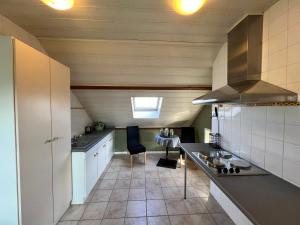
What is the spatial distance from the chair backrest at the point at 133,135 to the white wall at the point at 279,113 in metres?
3.05

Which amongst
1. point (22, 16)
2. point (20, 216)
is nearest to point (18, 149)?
point (20, 216)

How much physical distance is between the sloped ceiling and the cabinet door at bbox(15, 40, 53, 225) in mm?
532

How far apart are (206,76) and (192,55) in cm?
71

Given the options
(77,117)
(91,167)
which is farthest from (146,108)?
(91,167)

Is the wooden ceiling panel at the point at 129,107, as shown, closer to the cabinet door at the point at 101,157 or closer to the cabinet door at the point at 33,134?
the cabinet door at the point at 101,157

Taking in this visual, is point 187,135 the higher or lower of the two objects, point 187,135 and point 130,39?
the lower

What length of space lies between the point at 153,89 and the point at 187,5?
2.03m

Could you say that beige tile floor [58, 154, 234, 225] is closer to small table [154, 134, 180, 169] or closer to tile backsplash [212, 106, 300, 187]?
small table [154, 134, 180, 169]

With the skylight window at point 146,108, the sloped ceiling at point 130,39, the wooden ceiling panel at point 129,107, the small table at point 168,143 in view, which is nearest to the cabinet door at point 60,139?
the sloped ceiling at point 130,39

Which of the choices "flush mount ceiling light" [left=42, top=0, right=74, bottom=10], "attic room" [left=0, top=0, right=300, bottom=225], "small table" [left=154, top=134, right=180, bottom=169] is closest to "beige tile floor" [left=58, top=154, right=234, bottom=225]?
"attic room" [left=0, top=0, right=300, bottom=225]

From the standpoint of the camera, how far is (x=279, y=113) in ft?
4.80

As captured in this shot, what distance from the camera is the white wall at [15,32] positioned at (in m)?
1.74

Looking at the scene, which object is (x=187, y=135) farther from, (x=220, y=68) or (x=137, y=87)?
(x=220, y=68)

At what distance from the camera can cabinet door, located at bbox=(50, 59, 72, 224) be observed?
6.38 ft
